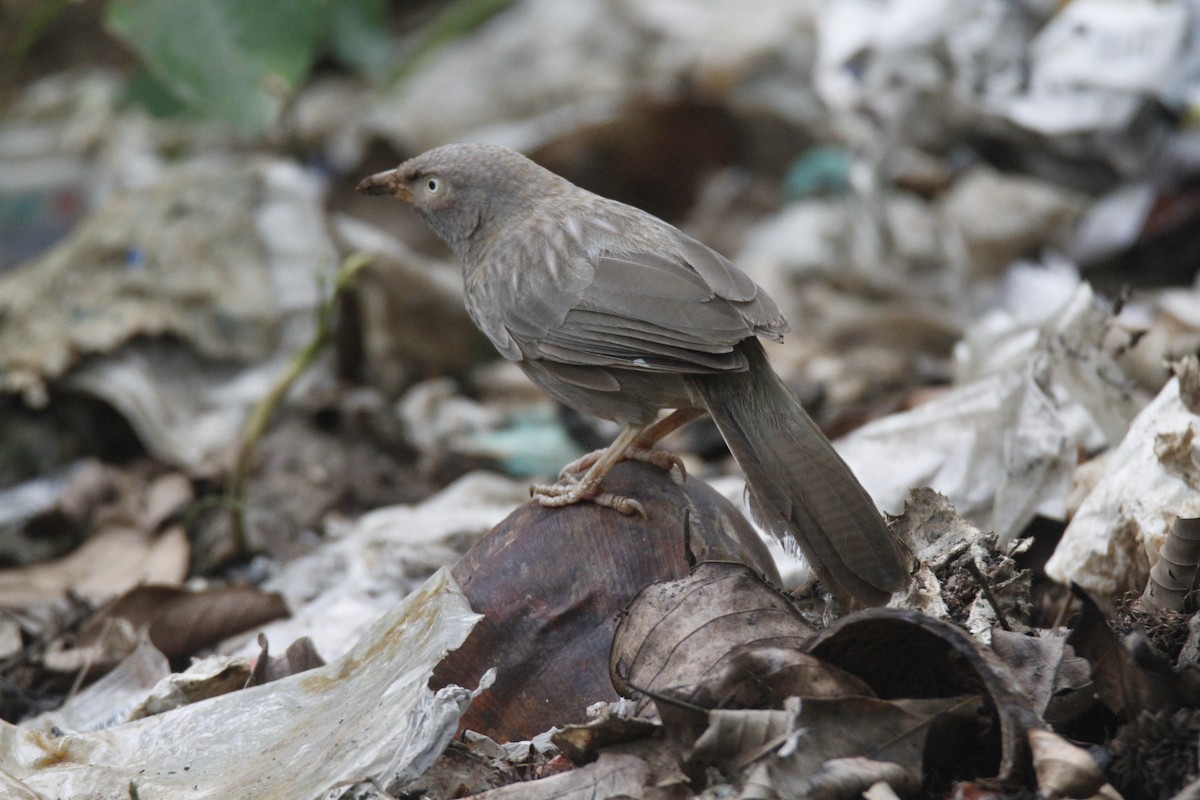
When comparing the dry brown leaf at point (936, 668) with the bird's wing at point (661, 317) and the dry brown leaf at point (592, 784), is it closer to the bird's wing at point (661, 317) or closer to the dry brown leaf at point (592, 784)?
the dry brown leaf at point (592, 784)

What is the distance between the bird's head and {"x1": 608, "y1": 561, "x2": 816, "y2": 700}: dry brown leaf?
67.1 inches

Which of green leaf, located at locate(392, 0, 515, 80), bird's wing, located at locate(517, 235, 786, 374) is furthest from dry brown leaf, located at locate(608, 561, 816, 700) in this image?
green leaf, located at locate(392, 0, 515, 80)

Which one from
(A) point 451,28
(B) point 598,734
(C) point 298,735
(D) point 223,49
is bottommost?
(C) point 298,735

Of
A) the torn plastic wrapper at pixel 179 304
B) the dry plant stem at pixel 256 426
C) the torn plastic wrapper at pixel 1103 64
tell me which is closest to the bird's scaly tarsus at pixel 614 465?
the dry plant stem at pixel 256 426

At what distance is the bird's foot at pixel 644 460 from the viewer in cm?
329

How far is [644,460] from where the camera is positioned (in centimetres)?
336

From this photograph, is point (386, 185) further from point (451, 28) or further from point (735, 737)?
point (451, 28)

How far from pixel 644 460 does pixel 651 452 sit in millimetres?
52

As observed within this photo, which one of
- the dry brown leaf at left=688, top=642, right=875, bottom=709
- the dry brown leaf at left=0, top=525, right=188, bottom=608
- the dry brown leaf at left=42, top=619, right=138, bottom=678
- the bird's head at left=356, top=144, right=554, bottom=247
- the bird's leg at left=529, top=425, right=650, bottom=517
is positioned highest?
the bird's head at left=356, top=144, right=554, bottom=247

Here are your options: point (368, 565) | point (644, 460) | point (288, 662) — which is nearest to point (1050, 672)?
point (644, 460)

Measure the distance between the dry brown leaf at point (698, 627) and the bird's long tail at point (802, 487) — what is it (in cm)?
17

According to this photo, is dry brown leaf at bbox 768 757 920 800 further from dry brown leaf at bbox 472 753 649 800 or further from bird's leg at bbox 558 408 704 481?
bird's leg at bbox 558 408 704 481

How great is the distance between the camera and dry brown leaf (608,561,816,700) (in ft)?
8.38

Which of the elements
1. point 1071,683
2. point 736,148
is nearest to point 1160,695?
point 1071,683
